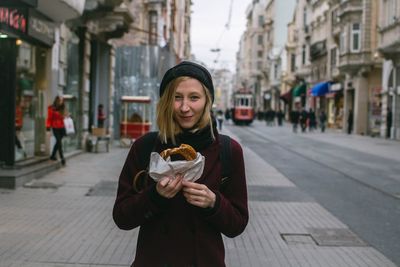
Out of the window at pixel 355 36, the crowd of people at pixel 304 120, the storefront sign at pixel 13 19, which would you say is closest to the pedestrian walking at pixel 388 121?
the window at pixel 355 36

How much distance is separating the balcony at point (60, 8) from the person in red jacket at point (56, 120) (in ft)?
6.10

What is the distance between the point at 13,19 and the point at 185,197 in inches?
407

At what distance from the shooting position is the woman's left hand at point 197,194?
2377mm

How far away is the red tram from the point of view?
58094mm

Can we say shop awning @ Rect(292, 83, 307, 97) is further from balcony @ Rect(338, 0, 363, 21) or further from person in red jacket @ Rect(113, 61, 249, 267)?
person in red jacket @ Rect(113, 61, 249, 267)

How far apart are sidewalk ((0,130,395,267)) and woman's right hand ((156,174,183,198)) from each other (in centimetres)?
394

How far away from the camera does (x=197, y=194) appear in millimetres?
2393

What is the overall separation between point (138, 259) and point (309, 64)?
2441 inches

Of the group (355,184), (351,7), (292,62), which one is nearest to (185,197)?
(355,184)

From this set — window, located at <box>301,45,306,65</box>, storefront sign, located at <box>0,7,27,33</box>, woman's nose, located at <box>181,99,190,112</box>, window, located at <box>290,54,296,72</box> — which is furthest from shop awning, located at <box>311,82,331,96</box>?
woman's nose, located at <box>181,99,190,112</box>

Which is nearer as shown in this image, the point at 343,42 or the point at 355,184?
the point at 355,184

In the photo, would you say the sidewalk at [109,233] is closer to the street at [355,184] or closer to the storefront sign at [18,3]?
the street at [355,184]

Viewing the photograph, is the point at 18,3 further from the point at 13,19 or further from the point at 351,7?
the point at 351,7

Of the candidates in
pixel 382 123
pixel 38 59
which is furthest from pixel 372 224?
pixel 382 123
